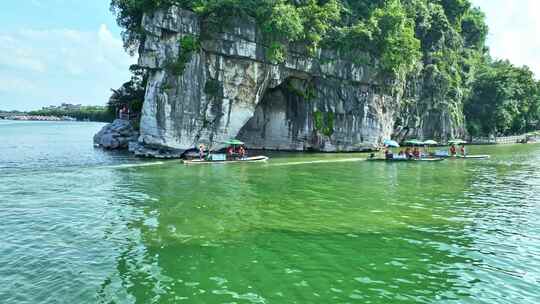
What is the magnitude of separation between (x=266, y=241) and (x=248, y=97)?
32.6m

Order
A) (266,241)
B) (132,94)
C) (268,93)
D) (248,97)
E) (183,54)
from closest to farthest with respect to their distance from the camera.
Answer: (266,241) → (183,54) → (248,97) → (268,93) → (132,94)

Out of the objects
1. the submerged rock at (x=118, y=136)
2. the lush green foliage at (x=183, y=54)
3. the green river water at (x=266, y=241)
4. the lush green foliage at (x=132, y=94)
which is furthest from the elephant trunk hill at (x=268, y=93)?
the green river water at (x=266, y=241)

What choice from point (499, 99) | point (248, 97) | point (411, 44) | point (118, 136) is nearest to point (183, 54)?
point (248, 97)

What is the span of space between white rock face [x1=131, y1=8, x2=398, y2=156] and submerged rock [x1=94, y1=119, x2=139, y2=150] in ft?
26.2

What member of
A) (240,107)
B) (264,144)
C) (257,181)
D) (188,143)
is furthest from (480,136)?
(257,181)

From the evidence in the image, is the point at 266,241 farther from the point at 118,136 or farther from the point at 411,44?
the point at 411,44

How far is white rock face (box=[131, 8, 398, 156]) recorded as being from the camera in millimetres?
39375

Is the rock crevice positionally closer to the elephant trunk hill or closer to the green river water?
the elephant trunk hill

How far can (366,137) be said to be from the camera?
53656mm

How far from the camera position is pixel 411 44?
169ft

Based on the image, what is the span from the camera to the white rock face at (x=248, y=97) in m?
39.4

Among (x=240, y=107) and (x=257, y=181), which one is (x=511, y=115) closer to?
(x=240, y=107)

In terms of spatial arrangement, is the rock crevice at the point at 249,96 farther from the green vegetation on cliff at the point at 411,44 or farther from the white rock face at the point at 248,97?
the green vegetation on cliff at the point at 411,44

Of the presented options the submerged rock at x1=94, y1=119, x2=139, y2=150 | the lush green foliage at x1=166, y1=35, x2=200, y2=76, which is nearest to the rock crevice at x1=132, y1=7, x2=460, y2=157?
the lush green foliage at x1=166, y1=35, x2=200, y2=76
